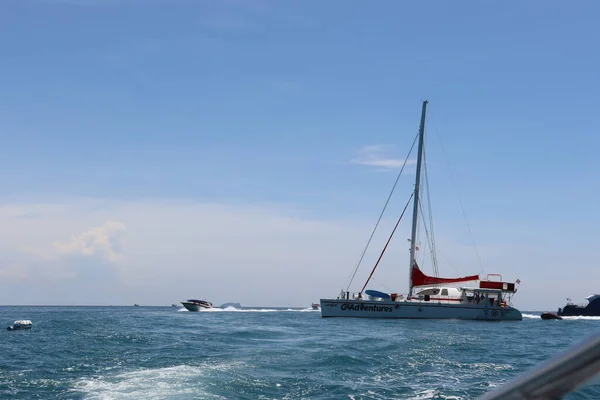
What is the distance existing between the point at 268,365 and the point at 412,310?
3538cm

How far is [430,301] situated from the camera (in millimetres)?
60375

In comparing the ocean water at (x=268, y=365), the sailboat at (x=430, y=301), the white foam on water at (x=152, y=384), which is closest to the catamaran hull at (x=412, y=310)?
the sailboat at (x=430, y=301)

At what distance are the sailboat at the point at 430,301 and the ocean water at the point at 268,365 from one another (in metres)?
18.1

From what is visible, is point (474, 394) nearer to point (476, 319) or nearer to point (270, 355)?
point (270, 355)

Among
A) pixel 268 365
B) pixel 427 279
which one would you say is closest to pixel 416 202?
pixel 427 279

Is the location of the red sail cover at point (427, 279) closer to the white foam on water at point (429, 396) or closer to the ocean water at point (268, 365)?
the ocean water at point (268, 365)

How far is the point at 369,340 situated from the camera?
34688mm

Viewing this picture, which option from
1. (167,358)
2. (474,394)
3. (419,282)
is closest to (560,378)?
(474,394)

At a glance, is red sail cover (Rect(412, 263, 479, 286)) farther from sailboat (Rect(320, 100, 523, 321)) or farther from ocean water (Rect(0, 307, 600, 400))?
ocean water (Rect(0, 307, 600, 400))

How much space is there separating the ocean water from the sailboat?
1805cm

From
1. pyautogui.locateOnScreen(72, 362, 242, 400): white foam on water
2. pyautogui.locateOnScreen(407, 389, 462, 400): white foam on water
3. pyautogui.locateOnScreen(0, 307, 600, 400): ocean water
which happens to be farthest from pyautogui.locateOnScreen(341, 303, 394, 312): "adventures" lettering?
pyautogui.locateOnScreen(407, 389, 462, 400): white foam on water

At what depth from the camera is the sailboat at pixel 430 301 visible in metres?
57.9

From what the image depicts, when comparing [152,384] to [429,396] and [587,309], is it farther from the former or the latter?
[587,309]

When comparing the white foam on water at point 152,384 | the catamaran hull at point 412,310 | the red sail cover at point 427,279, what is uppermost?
the red sail cover at point 427,279
